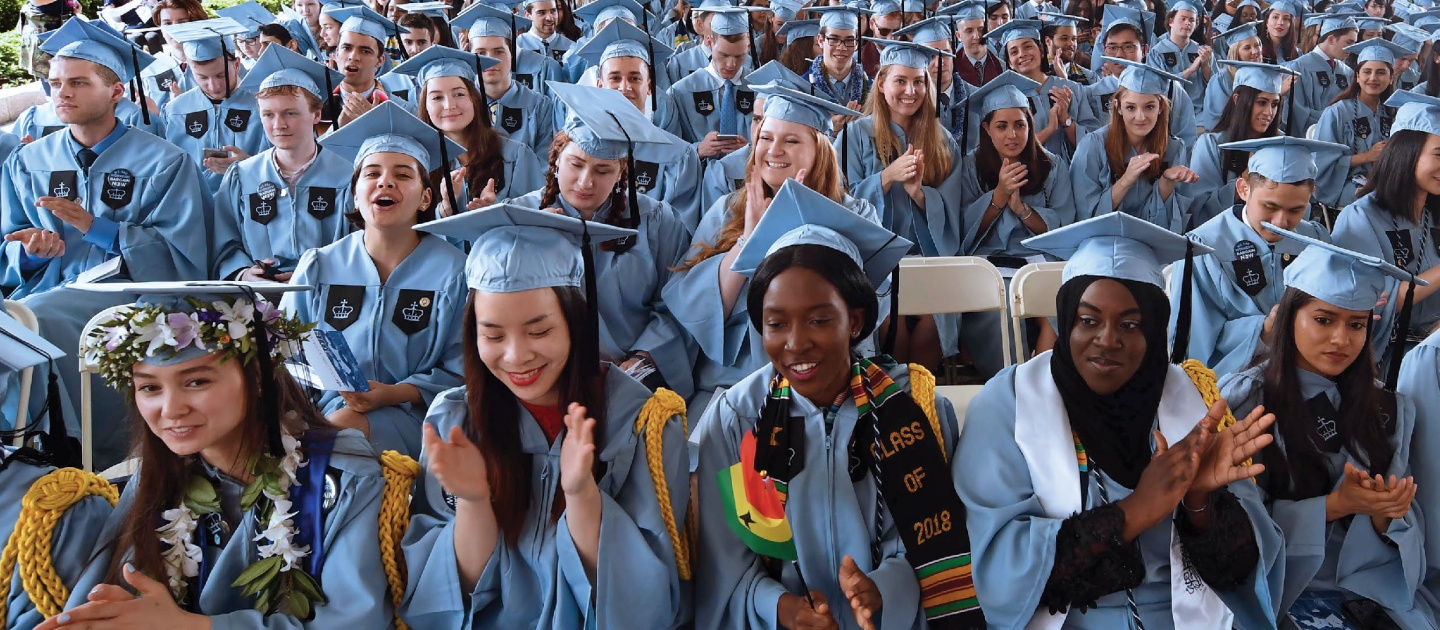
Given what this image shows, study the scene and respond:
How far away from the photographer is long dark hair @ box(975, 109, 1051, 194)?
16.6 ft

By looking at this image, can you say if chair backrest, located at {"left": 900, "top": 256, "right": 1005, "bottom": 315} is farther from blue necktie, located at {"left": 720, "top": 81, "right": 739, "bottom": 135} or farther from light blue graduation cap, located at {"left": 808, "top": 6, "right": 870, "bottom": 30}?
light blue graduation cap, located at {"left": 808, "top": 6, "right": 870, "bottom": 30}

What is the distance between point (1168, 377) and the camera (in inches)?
83.9

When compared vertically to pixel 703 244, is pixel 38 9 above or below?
above

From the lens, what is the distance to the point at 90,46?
14.5ft

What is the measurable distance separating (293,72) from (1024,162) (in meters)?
3.48

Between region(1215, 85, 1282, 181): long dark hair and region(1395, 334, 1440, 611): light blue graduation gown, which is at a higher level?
region(1215, 85, 1282, 181): long dark hair

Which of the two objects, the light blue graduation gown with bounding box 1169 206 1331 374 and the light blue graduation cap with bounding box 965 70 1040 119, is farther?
the light blue graduation cap with bounding box 965 70 1040 119

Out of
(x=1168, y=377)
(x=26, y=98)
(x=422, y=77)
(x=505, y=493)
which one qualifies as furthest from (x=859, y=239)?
(x=26, y=98)

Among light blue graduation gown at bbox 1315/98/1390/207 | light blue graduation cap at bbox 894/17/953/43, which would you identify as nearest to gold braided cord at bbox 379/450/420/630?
light blue graduation cap at bbox 894/17/953/43

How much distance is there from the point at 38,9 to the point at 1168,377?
951 cm

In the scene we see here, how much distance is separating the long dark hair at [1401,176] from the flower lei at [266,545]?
4.29 meters

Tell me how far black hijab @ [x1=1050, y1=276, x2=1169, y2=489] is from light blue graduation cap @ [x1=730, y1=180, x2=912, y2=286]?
422 millimetres

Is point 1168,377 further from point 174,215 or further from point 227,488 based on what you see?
point 174,215

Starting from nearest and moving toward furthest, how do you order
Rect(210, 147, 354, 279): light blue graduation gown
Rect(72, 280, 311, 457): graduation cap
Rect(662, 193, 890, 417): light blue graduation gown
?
Rect(72, 280, 311, 457): graduation cap
Rect(662, 193, 890, 417): light blue graduation gown
Rect(210, 147, 354, 279): light blue graduation gown
